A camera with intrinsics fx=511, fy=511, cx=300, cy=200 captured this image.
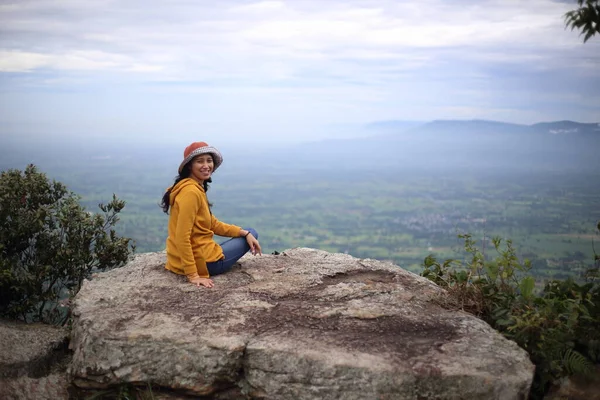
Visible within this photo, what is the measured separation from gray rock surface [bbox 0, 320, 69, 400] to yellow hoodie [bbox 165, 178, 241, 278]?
1.73 metres

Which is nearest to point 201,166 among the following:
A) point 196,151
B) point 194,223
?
point 196,151

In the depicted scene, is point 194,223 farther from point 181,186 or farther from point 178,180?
point 178,180

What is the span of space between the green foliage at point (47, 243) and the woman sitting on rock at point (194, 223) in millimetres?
1567

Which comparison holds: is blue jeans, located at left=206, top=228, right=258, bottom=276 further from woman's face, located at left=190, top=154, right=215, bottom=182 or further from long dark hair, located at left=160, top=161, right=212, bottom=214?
woman's face, located at left=190, top=154, right=215, bottom=182

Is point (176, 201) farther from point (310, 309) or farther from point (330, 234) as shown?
point (330, 234)

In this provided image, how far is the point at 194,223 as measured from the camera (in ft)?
22.1

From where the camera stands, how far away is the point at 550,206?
131m

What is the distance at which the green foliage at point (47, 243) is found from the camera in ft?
24.2

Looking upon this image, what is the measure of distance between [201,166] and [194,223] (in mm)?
756

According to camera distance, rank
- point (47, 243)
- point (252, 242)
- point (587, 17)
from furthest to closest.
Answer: point (47, 243)
point (252, 242)
point (587, 17)

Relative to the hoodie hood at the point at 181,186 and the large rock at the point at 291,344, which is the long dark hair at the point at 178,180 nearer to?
the hoodie hood at the point at 181,186

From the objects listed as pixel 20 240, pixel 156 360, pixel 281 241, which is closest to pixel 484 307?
pixel 156 360

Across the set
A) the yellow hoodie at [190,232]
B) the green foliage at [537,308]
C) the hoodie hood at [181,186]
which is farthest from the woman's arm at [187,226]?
the green foliage at [537,308]

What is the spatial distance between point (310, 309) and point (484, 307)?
2134 millimetres
